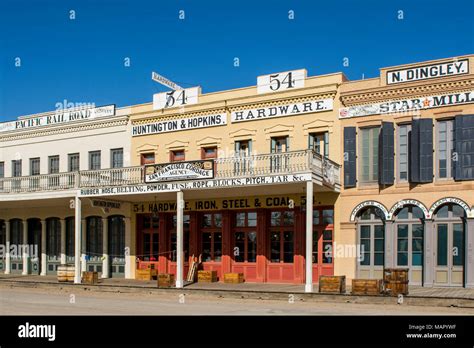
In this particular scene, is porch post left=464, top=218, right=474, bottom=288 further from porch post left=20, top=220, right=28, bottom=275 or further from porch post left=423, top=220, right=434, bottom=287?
porch post left=20, top=220, right=28, bottom=275

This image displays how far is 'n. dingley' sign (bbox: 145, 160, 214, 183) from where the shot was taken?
74.2ft

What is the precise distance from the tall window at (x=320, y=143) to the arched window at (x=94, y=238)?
11.7 m

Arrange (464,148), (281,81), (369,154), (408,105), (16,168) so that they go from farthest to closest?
(16,168) → (281,81) → (369,154) → (408,105) → (464,148)

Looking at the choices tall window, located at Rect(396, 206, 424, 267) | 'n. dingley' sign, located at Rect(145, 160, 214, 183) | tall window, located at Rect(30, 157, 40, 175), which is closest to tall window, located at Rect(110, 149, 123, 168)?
'n. dingley' sign, located at Rect(145, 160, 214, 183)

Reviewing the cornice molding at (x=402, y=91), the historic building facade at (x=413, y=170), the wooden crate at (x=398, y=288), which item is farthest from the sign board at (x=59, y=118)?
the wooden crate at (x=398, y=288)

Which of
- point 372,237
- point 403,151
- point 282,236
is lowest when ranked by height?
point 282,236

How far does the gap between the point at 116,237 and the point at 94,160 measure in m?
3.98

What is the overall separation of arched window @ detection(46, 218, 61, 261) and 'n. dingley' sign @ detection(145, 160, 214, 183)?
8832 mm

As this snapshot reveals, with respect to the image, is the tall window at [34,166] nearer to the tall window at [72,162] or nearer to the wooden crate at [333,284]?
the tall window at [72,162]

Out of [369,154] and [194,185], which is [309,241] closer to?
[369,154]

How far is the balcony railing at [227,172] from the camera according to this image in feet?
→ 69.2

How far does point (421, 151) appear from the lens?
20.9m


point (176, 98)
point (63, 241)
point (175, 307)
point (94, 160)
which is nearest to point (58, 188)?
point (94, 160)
